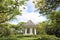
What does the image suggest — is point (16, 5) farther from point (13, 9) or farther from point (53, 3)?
point (53, 3)

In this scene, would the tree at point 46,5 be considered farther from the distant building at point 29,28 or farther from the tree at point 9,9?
the distant building at point 29,28

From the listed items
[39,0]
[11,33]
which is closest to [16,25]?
[11,33]

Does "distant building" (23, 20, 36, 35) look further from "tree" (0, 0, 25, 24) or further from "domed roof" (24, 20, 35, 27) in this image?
"tree" (0, 0, 25, 24)

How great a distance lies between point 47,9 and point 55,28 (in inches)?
549

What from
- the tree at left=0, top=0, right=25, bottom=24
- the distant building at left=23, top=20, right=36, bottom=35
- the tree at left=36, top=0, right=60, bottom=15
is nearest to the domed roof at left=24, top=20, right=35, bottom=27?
the distant building at left=23, top=20, right=36, bottom=35

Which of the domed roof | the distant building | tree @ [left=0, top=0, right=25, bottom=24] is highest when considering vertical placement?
tree @ [left=0, top=0, right=25, bottom=24]

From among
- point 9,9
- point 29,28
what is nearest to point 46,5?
point 9,9

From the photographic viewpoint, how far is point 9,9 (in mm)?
23750

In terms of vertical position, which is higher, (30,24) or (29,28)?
(30,24)

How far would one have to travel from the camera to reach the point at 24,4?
24453mm

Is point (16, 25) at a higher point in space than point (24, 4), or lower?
lower

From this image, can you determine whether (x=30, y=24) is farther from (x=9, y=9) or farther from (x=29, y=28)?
(x=9, y=9)

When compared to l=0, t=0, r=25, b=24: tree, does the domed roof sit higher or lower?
lower

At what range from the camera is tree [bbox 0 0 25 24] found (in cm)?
2262
